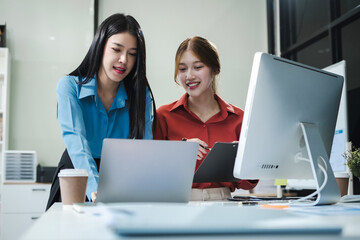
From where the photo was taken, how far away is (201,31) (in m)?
4.95

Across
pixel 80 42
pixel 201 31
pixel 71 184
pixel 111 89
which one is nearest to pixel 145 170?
pixel 71 184

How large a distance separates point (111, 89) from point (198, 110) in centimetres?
52

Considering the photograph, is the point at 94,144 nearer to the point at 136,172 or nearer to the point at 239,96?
the point at 136,172

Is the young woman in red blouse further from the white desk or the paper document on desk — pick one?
the paper document on desk

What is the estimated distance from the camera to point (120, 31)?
184 cm

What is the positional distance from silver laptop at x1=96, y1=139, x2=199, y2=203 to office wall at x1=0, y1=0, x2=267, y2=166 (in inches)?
133

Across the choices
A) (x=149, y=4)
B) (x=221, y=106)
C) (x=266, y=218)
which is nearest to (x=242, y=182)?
(x=221, y=106)

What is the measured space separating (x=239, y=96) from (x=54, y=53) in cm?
215

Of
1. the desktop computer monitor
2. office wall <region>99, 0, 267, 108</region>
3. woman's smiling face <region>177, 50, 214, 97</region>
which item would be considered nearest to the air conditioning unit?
office wall <region>99, 0, 267, 108</region>

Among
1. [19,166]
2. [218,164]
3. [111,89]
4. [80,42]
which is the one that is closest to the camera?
[218,164]

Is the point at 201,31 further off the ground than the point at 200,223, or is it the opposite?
the point at 201,31

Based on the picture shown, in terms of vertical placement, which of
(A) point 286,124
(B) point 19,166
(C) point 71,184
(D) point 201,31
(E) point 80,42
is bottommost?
(B) point 19,166

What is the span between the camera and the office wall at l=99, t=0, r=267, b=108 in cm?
475

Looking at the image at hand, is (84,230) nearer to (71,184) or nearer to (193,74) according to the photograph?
(71,184)
